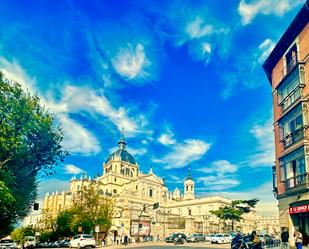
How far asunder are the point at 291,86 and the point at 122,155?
9015cm

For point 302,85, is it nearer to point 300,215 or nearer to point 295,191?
point 295,191

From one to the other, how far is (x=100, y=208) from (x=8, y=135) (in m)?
27.0

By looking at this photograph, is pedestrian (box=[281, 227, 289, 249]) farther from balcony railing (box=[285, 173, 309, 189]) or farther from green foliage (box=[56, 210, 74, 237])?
green foliage (box=[56, 210, 74, 237])

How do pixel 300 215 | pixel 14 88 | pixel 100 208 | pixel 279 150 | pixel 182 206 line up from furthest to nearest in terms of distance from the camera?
pixel 182 206 → pixel 100 208 → pixel 279 150 → pixel 300 215 → pixel 14 88

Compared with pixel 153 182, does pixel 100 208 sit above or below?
below

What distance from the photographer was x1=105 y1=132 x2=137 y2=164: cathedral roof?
366ft

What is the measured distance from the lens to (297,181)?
24.1 m

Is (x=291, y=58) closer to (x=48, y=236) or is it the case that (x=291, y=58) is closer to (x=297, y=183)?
(x=297, y=183)

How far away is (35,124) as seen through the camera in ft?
75.6

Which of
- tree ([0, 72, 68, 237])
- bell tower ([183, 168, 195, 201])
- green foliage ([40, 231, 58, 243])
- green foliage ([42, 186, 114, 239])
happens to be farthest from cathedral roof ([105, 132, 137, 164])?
tree ([0, 72, 68, 237])

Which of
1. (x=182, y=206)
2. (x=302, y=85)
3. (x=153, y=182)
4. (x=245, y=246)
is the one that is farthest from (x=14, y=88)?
(x=182, y=206)

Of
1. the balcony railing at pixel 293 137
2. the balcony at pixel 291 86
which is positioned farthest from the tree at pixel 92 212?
the balcony at pixel 291 86

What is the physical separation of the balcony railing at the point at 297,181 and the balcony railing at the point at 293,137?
2.69m

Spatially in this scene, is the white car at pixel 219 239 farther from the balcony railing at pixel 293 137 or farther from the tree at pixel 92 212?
the balcony railing at pixel 293 137
